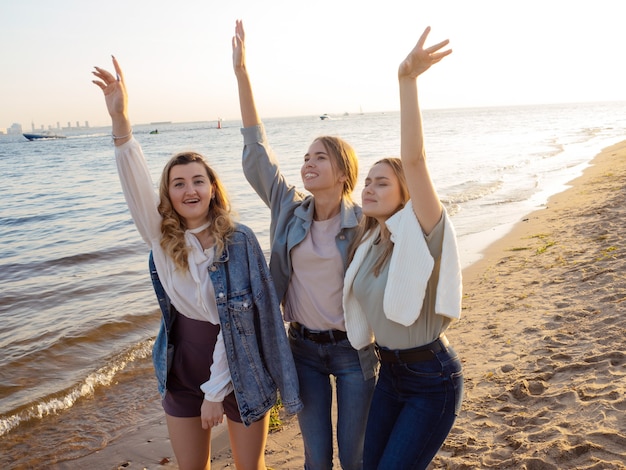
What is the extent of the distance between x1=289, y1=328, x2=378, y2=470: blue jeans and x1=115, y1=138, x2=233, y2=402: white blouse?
0.54m

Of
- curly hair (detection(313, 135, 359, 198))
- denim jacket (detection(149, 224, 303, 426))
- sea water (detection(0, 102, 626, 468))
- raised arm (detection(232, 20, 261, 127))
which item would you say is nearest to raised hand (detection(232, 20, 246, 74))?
raised arm (detection(232, 20, 261, 127))

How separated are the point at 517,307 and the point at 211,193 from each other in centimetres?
522

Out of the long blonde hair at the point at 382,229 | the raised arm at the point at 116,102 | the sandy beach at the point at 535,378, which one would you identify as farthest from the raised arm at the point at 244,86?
the sandy beach at the point at 535,378

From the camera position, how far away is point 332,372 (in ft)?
11.4

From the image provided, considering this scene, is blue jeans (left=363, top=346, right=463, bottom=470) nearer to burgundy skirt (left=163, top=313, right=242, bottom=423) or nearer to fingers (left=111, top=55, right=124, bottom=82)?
burgundy skirt (left=163, top=313, right=242, bottom=423)

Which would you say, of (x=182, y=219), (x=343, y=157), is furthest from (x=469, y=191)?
(x=182, y=219)

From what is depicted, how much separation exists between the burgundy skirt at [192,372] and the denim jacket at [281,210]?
21.5 inches

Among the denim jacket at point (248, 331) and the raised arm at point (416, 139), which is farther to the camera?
the denim jacket at point (248, 331)

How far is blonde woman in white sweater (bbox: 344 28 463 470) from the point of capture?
2.88 m

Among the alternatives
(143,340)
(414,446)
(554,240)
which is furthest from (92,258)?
(414,446)

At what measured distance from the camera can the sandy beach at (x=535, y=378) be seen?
409cm

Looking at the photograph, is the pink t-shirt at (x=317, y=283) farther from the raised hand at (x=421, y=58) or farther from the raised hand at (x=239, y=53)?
the raised hand at (x=239, y=53)

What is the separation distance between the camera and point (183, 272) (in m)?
3.24

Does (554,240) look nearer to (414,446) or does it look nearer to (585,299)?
(585,299)
